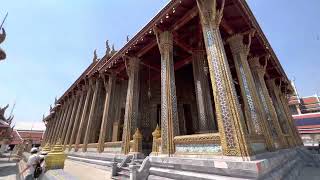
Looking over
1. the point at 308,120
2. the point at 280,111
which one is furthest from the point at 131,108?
the point at 308,120

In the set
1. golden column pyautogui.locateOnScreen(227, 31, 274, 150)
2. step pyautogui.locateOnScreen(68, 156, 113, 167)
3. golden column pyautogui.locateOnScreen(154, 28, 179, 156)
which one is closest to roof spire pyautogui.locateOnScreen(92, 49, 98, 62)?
step pyautogui.locateOnScreen(68, 156, 113, 167)

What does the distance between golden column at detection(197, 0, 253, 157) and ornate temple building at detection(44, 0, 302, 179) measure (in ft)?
0.07

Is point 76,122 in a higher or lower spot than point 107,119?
higher

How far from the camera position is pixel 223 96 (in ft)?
15.4

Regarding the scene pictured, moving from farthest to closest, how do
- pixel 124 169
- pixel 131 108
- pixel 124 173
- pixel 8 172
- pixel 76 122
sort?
pixel 76 122 → pixel 8 172 → pixel 131 108 → pixel 124 169 → pixel 124 173

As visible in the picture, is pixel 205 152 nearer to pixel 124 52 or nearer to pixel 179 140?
pixel 179 140

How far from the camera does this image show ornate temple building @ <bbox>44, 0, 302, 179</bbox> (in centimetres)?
453

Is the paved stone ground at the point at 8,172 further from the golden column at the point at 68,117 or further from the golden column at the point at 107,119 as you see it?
the golden column at the point at 68,117

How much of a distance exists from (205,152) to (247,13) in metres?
5.46

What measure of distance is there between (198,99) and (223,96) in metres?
3.46

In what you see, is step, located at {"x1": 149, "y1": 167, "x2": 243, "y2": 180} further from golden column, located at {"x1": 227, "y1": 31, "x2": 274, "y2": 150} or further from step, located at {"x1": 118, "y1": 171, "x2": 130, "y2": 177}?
golden column, located at {"x1": 227, "y1": 31, "x2": 274, "y2": 150}

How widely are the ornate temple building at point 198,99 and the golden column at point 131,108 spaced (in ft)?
0.15

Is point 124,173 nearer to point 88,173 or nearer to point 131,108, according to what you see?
point 88,173

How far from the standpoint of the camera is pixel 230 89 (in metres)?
4.66
